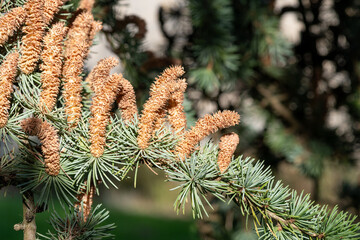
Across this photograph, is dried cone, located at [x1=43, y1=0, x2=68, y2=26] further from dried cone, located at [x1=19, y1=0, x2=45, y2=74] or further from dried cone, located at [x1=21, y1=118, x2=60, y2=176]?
dried cone, located at [x1=21, y1=118, x2=60, y2=176]

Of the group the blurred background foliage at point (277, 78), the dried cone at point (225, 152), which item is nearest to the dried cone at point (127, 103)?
the dried cone at point (225, 152)

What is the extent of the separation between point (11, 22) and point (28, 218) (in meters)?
0.20

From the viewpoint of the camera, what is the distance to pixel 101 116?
1.31ft

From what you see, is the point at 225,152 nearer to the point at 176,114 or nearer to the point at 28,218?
the point at 176,114

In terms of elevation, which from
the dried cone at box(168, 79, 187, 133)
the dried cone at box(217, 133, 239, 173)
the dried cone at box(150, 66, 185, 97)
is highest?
the dried cone at box(150, 66, 185, 97)

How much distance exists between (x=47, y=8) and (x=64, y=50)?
0.17 ft

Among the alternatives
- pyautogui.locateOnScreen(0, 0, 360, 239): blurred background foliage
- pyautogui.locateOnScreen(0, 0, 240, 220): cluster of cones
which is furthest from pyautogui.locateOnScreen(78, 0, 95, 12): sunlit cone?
pyautogui.locateOnScreen(0, 0, 360, 239): blurred background foliage

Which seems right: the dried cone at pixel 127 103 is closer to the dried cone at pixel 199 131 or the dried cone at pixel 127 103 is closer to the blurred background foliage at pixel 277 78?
the dried cone at pixel 199 131

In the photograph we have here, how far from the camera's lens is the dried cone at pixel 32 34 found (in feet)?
1.35

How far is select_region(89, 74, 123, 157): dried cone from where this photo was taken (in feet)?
1.31

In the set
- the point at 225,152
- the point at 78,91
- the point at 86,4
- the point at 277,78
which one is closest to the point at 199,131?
the point at 225,152

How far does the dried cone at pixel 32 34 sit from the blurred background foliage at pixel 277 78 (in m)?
0.60

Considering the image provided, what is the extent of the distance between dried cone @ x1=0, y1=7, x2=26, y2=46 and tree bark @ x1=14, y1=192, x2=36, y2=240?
0.54 feet

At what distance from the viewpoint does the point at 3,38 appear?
409 millimetres
